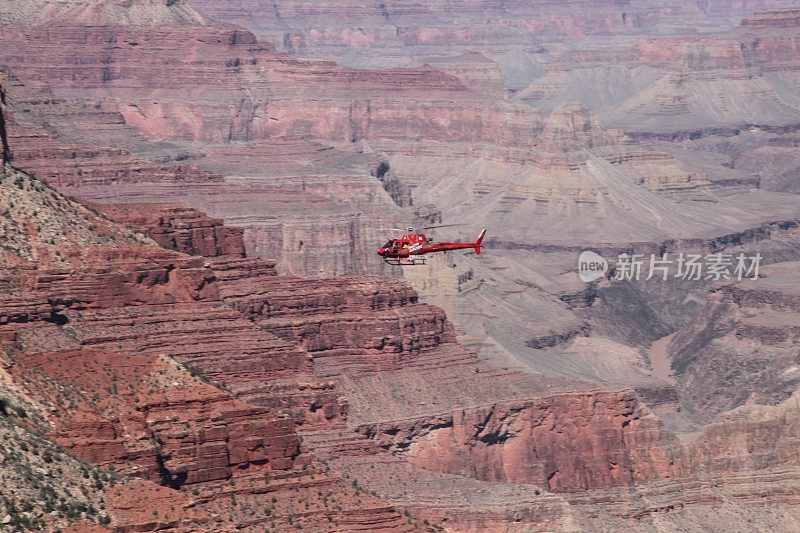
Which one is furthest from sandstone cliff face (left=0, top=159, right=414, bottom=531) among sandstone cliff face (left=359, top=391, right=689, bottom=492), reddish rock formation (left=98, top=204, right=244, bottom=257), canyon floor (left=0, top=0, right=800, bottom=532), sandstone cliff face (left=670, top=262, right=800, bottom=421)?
sandstone cliff face (left=670, top=262, right=800, bottom=421)

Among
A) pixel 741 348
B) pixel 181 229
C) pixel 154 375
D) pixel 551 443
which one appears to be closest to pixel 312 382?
pixel 181 229

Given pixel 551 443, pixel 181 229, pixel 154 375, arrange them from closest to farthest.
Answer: pixel 154 375 → pixel 181 229 → pixel 551 443

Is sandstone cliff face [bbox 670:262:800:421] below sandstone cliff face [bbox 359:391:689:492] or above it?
below

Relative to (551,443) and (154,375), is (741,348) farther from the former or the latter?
(154,375)

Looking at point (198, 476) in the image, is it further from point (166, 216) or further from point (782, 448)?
point (782, 448)

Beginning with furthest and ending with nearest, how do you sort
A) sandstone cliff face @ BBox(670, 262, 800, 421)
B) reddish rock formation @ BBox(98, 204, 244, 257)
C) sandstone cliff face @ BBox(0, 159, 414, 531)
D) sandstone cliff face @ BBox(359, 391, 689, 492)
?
sandstone cliff face @ BBox(670, 262, 800, 421) → sandstone cliff face @ BBox(359, 391, 689, 492) → reddish rock formation @ BBox(98, 204, 244, 257) → sandstone cliff face @ BBox(0, 159, 414, 531)

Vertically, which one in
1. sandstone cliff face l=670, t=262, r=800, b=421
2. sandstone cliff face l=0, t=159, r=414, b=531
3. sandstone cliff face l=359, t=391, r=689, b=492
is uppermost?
sandstone cliff face l=0, t=159, r=414, b=531

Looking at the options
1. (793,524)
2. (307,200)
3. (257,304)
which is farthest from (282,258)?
(793,524)

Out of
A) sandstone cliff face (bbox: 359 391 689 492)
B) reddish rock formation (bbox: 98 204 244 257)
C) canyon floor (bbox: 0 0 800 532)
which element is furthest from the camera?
sandstone cliff face (bbox: 359 391 689 492)

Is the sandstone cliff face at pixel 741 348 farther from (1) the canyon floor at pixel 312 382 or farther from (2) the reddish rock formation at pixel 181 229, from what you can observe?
(2) the reddish rock formation at pixel 181 229

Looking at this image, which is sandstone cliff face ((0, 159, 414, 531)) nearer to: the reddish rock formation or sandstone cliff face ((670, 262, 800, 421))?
the reddish rock formation

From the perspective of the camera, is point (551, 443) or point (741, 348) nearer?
point (551, 443)
